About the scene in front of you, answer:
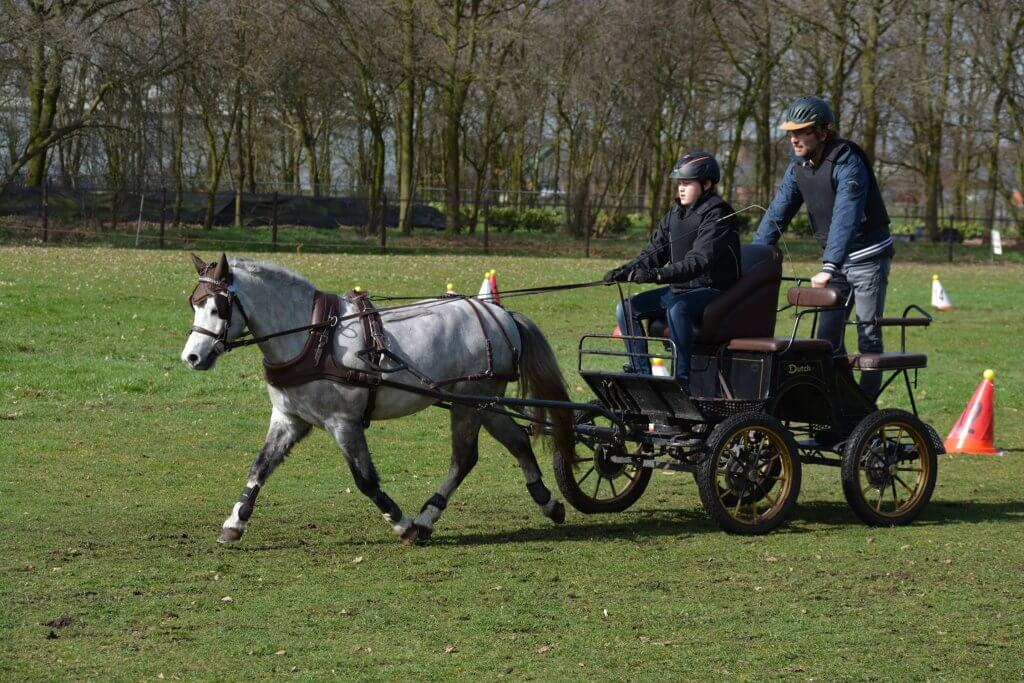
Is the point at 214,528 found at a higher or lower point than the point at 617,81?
lower

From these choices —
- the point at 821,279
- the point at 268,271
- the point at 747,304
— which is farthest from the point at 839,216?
the point at 268,271

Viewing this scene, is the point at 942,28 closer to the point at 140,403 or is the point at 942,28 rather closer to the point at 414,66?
the point at 414,66

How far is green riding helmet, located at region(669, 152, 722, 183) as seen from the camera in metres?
8.30

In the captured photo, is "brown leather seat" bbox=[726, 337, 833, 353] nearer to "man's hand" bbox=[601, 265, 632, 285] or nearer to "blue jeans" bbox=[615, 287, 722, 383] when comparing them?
"blue jeans" bbox=[615, 287, 722, 383]

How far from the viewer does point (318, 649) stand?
230 inches

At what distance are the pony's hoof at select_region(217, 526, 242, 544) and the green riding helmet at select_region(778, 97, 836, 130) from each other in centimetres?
403

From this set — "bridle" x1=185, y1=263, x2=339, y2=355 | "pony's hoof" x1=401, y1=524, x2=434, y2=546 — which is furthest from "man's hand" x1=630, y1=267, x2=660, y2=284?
"bridle" x1=185, y1=263, x2=339, y2=355

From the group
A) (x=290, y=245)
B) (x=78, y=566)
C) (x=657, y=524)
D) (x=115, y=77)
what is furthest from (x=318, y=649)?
(x=115, y=77)

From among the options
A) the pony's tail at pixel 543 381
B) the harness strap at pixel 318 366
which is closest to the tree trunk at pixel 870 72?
the pony's tail at pixel 543 381

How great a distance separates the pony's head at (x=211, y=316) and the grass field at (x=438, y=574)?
110 cm

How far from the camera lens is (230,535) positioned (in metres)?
7.82

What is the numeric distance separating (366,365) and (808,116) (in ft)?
10.1

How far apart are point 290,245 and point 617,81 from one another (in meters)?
14.5

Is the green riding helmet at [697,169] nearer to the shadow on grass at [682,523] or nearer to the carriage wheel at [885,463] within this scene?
the carriage wheel at [885,463]
